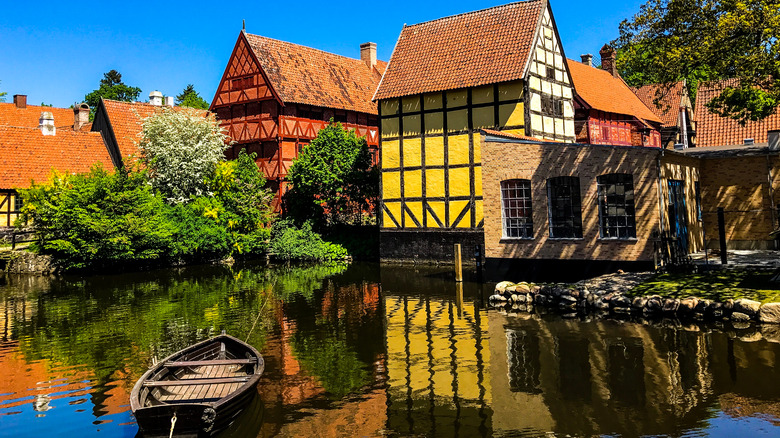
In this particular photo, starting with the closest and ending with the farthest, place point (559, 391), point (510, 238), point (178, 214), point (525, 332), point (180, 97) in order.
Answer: point (559, 391) < point (525, 332) < point (510, 238) < point (178, 214) < point (180, 97)

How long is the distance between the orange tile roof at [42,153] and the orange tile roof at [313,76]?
40.7ft

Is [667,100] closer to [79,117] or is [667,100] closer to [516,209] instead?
[516,209]

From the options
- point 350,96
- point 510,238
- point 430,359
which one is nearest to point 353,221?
point 350,96

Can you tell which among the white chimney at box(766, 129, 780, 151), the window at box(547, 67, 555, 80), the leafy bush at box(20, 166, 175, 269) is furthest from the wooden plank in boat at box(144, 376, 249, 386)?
the window at box(547, 67, 555, 80)

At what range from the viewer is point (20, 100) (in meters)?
51.4

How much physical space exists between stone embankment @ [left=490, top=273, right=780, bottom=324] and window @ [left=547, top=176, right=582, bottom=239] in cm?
224

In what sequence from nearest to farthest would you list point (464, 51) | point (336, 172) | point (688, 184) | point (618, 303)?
point (618, 303), point (688, 184), point (464, 51), point (336, 172)

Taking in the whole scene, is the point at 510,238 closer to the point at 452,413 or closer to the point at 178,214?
the point at 452,413

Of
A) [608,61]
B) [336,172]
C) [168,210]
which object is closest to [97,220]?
[168,210]

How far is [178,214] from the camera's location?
32.3m

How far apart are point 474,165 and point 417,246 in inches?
187

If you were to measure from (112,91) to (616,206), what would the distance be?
63.7 metres

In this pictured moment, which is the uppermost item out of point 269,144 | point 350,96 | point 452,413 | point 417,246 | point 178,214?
point 350,96

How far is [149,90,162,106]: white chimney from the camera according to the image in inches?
1713
